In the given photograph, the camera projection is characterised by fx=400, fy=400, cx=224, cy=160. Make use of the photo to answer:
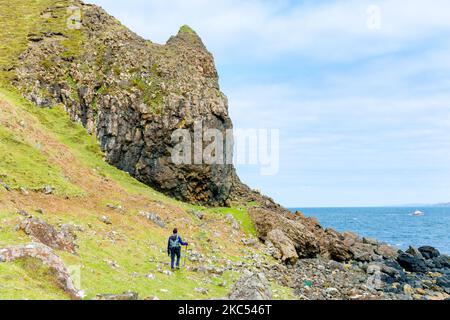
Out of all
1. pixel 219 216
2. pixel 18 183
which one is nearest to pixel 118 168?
pixel 219 216

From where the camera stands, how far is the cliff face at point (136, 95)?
5309 centimetres

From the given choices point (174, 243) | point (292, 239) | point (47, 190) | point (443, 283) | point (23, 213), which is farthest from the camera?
point (292, 239)

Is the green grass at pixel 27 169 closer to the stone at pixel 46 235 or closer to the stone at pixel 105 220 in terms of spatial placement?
the stone at pixel 105 220

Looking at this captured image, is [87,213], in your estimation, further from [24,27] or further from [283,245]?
[24,27]

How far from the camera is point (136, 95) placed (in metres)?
55.3

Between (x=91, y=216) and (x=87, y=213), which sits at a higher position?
(x=87, y=213)

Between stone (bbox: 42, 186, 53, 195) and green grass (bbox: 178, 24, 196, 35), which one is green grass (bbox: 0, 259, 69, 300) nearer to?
stone (bbox: 42, 186, 53, 195)

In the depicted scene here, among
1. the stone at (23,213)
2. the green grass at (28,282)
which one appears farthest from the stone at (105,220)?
the green grass at (28,282)

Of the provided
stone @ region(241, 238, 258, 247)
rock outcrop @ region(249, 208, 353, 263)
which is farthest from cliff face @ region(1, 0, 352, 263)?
stone @ region(241, 238, 258, 247)

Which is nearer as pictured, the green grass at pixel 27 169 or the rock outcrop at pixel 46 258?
the rock outcrop at pixel 46 258

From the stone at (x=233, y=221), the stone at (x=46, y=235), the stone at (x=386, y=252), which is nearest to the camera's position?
the stone at (x=46, y=235)

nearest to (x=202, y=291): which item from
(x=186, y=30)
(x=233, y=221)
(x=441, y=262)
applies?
(x=233, y=221)

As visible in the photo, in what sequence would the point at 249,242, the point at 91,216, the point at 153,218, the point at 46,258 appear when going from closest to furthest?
the point at 46,258 < the point at 91,216 < the point at 153,218 < the point at 249,242

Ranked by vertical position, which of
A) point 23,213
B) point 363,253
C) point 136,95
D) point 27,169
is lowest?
point 363,253
